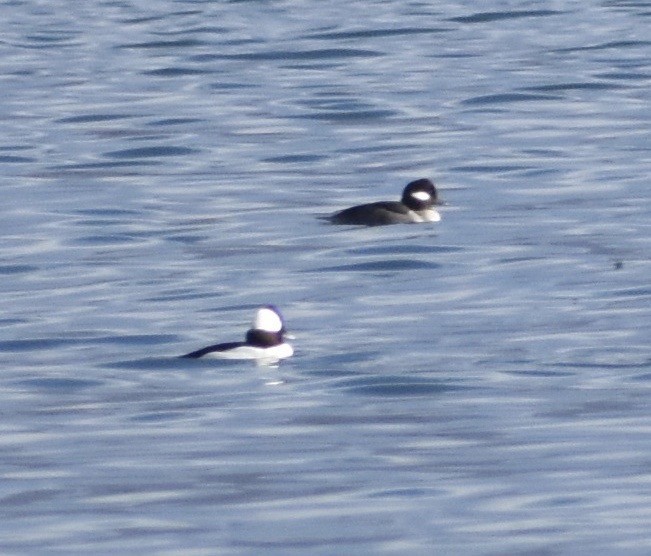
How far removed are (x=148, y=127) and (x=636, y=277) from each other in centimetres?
985

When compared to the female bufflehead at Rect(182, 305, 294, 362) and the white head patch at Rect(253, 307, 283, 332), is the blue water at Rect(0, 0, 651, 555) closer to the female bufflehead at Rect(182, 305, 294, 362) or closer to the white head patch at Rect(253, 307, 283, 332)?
the female bufflehead at Rect(182, 305, 294, 362)

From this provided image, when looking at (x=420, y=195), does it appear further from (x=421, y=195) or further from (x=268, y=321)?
(x=268, y=321)

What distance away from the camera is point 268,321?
43.2 ft

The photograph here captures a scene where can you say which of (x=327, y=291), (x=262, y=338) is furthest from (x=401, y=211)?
(x=262, y=338)

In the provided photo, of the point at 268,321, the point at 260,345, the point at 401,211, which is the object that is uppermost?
the point at 268,321

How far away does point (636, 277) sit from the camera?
15.9 metres

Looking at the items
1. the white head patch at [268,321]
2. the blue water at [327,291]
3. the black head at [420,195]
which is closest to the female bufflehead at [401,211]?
the black head at [420,195]

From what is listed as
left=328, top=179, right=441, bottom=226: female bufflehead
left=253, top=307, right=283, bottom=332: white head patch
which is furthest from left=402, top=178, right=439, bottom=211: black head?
left=253, top=307, right=283, bottom=332: white head patch

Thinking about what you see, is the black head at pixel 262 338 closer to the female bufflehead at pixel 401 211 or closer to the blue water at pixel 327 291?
the blue water at pixel 327 291

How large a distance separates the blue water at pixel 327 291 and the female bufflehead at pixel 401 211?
0.12 meters

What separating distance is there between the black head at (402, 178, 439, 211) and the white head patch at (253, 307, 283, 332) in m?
5.76

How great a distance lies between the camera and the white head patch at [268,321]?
43.2 ft

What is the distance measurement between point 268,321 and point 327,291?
272 centimetres

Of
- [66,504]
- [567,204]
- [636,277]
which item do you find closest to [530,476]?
[66,504]
